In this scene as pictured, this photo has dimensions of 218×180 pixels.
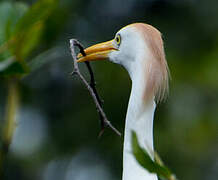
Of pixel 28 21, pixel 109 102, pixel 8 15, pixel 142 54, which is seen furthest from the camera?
pixel 109 102

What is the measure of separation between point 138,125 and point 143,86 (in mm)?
156

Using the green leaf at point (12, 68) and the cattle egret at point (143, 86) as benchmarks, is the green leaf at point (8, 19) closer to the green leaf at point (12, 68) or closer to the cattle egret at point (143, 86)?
the green leaf at point (12, 68)

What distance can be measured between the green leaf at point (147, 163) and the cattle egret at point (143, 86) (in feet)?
3.23

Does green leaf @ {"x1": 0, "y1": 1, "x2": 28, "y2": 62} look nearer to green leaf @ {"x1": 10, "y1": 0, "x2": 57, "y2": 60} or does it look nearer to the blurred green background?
green leaf @ {"x1": 10, "y1": 0, "x2": 57, "y2": 60}

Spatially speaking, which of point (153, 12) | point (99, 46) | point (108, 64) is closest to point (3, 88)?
point (108, 64)

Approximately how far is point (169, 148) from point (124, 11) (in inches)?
77.5

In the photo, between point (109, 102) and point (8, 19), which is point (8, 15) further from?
point (109, 102)

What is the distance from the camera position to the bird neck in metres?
1.97

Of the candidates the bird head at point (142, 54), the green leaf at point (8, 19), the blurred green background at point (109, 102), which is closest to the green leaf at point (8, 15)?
the green leaf at point (8, 19)

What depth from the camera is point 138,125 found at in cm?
200

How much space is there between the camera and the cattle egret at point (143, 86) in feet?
6.50

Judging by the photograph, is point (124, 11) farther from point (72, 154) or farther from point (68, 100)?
point (72, 154)

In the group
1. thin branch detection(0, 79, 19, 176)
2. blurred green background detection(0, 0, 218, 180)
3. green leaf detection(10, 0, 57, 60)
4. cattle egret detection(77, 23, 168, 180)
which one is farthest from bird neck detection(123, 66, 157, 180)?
blurred green background detection(0, 0, 218, 180)

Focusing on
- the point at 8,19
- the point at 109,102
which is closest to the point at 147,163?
the point at 8,19
